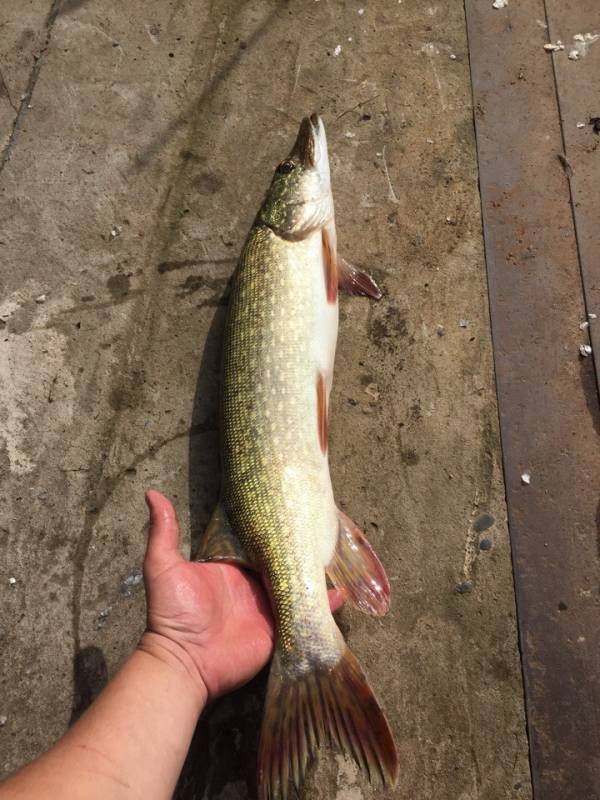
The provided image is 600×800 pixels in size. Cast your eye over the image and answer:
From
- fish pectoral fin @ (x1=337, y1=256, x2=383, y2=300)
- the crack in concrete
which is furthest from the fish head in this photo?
the crack in concrete

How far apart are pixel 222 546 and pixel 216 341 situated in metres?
1.17

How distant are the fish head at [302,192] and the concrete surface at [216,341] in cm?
42

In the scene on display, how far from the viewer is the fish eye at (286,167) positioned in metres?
2.87

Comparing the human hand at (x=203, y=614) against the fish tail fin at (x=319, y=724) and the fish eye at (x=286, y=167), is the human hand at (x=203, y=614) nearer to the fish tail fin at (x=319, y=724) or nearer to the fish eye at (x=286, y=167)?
the fish tail fin at (x=319, y=724)

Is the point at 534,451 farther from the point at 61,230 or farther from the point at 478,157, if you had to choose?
the point at 61,230

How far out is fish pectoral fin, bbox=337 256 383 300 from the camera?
3.01 m

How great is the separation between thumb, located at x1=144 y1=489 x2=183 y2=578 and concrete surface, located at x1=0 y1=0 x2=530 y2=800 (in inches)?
20.6

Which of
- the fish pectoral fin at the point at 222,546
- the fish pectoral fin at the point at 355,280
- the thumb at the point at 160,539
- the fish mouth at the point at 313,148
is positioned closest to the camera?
the thumb at the point at 160,539

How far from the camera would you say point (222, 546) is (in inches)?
92.7

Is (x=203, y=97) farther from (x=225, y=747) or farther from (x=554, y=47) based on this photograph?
(x=225, y=747)

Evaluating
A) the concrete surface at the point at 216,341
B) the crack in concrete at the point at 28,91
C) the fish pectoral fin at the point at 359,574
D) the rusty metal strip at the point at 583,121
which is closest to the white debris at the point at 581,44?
the rusty metal strip at the point at 583,121

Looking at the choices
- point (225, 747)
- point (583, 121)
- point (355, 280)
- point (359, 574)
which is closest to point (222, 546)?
point (359, 574)

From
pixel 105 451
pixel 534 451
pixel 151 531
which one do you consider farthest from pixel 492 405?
pixel 105 451

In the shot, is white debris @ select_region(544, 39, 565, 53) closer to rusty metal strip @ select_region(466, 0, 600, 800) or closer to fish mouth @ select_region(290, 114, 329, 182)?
rusty metal strip @ select_region(466, 0, 600, 800)
